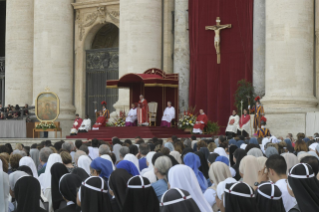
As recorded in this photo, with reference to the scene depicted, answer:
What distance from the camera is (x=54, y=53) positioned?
90.5 feet

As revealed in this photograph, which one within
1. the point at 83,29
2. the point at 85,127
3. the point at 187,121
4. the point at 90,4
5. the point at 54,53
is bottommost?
the point at 85,127

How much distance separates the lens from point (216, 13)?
2377cm

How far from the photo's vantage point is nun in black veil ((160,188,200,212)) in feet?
12.8

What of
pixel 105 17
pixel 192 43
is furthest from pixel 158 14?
pixel 105 17

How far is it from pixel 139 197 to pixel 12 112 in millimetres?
23052

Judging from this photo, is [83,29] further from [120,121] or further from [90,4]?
[120,121]

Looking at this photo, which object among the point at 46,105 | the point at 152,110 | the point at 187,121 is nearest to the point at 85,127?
the point at 46,105

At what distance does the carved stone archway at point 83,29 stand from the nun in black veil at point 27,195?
22.9 metres

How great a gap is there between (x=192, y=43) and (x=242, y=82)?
10.8ft

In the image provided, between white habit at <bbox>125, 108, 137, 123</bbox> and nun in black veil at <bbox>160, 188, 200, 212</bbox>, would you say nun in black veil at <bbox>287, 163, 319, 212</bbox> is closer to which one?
nun in black veil at <bbox>160, 188, 200, 212</bbox>

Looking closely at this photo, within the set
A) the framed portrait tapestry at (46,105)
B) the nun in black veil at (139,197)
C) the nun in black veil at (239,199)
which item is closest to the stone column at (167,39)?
the framed portrait tapestry at (46,105)

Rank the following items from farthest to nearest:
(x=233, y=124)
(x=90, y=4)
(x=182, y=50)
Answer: (x=90, y=4)
(x=182, y=50)
(x=233, y=124)

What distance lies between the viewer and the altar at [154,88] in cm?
2314

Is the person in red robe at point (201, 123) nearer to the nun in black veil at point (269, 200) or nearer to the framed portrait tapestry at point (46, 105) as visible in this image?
the framed portrait tapestry at point (46, 105)
